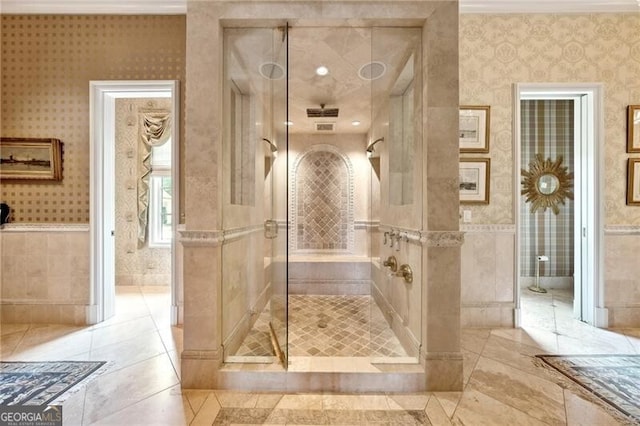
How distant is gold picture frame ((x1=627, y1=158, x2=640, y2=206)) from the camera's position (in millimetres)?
2529

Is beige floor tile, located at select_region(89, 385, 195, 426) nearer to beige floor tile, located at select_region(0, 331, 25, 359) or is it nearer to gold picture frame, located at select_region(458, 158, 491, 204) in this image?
beige floor tile, located at select_region(0, 331, 25, 359)

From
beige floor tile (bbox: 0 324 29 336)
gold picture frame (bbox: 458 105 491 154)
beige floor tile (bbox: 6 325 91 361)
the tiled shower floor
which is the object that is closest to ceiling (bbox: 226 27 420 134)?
gold picture frame (bbox: 458 105 491 154)

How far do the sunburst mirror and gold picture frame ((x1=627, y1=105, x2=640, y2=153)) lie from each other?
1.34 meters

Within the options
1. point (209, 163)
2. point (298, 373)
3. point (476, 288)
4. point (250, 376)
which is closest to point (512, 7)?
point (476, 288)

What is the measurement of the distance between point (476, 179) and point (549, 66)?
4.11 feet

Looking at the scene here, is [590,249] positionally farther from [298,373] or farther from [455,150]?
[298,373]

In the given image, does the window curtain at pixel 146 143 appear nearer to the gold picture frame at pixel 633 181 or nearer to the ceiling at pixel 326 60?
the ceiling at pixel 326 60

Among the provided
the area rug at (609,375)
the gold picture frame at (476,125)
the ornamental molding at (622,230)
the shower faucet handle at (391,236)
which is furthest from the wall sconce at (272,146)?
the ornamental molding at (622,230)

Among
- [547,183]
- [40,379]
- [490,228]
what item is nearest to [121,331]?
[40,379]

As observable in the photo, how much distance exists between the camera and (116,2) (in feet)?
8.13

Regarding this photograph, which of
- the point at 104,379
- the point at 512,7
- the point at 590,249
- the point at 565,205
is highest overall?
the point at 512,7

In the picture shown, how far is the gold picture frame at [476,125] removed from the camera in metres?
2.54

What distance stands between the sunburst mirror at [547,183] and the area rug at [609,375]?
238 cm

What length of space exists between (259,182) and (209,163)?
70 cm
